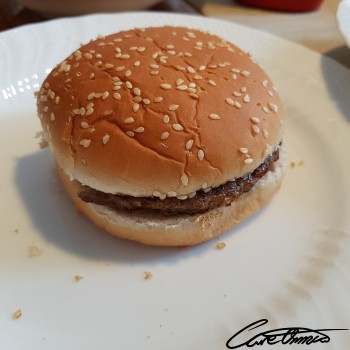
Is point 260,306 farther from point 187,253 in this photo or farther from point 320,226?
point 320,226

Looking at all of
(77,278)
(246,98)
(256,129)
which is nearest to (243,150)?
(256,129)

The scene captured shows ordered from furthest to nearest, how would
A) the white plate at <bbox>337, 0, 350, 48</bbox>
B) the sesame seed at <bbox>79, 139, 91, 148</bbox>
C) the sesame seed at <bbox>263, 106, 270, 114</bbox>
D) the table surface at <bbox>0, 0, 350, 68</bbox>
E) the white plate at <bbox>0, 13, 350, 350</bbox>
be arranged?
the table surface at <bbox>0, 0, 350, 68</bbox>
the white plate at <bbox>337, 0, 350, 48</bbox>
the sesame seed at <bbox>263, 106, 270, 114</bbox>
the sesame seed at <bbox>79, 139, 91, 148</bbox>
the white plate at <bbox>0, 13, 350, 350</bbox>

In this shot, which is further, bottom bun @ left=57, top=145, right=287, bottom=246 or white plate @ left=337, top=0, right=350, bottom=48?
white plate @ left=337, top=0, right=350, bottom=48

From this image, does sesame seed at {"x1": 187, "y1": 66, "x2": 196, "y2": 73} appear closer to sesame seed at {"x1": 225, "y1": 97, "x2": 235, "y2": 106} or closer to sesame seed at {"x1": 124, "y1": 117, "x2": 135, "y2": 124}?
sesame seed at {"x1": 225, "y1": 97, "x2": 235, "y2": 106}

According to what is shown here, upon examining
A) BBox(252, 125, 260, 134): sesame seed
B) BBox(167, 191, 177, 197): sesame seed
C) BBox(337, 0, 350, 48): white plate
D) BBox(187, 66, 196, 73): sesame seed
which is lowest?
BBox(167, 191, 177, 197): sesame seed

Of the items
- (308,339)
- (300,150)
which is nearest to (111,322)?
(308,339)

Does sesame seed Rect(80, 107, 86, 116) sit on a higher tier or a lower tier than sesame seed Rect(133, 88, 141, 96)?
lower

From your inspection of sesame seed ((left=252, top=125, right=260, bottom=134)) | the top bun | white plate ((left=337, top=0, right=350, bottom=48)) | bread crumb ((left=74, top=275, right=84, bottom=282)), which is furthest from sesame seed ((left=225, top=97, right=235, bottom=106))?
white plate ((left=337, top=0, right=350, bottom=48))
